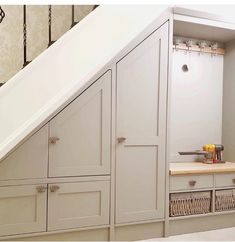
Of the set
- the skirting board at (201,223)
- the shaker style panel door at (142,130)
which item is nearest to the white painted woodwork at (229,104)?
the skirting board at (201,223)

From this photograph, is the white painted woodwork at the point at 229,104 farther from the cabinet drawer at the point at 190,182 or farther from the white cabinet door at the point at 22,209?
the white cabinet door at the point at 22,209

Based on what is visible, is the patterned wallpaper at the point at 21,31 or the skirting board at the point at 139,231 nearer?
the skirting board at the point at 139,231

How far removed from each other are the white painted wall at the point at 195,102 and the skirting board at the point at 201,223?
69cm

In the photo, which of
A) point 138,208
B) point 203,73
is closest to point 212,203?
point 138,208

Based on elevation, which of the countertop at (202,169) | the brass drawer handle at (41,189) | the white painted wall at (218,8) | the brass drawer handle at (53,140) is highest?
the white painted wall at (218,8)

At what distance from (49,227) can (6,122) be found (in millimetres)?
918

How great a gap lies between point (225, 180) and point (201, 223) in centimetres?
49

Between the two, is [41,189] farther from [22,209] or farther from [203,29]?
[203,29]

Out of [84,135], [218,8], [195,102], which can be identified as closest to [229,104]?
[195,102]

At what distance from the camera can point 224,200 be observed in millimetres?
2834

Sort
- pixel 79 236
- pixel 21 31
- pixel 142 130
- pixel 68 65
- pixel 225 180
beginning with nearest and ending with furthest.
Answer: pixel 68 65
pixel 79 236
pixel 142 130
pixel 225 180
pixel 21 31

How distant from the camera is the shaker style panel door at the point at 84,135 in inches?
89.2

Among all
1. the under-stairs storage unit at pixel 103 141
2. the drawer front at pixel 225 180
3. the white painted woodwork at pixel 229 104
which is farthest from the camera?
the white painted woodwork at pixel 229 104

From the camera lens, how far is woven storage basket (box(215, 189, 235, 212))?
9.21ft
